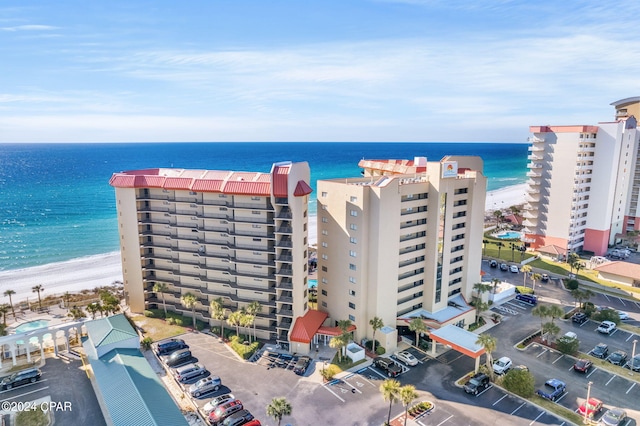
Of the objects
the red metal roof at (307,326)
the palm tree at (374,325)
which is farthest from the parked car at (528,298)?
the red metal roof at (307,326)

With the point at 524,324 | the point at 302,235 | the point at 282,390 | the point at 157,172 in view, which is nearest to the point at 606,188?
the point at 524,324

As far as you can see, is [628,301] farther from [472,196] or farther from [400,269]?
[400,269]

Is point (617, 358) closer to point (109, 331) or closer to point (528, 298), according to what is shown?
point (528, 298)

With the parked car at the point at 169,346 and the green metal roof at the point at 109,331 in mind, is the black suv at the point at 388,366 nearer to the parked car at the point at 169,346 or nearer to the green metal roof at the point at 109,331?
the parked car at the point at 169,346

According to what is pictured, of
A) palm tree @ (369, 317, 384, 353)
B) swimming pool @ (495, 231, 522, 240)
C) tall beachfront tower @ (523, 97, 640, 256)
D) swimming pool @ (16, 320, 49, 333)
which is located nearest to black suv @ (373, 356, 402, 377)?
palm tree @ (369, 317, 384, 353)

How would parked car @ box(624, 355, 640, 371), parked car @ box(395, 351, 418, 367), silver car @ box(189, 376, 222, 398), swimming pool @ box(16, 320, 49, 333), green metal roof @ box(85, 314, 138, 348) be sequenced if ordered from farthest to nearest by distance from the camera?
→ swimming pool @ box(16, 320, 49, 333), parked car @ box(395, 351, 418, 367), parked car @ box(624, 355, 640, 371), green metal roof @ box(85, 314, 138, 348), silver car @ box(189, 376, 222, 398)

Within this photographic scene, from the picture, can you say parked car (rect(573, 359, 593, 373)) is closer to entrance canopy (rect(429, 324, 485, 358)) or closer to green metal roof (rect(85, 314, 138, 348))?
entrance canopy (rect(429, 324, 485, 358))

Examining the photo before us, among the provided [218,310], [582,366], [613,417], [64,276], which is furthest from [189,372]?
[64,276]

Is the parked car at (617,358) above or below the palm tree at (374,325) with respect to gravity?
below
